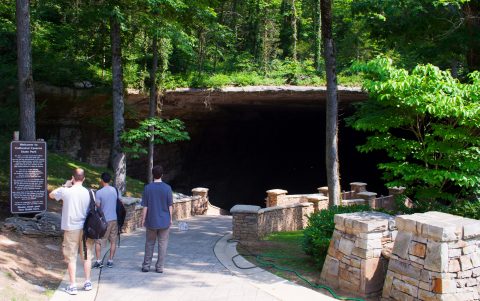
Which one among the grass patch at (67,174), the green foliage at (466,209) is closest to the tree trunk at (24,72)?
the grass patch at (67,174)

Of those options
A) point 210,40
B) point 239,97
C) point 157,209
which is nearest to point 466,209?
point 157,209

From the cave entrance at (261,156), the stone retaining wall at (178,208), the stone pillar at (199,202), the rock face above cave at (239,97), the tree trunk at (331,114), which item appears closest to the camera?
the tree trunk at (331,114)

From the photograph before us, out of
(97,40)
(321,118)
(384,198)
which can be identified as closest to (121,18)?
(97,40)

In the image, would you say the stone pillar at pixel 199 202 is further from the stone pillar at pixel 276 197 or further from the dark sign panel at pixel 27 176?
the dark sign panel at pixel 27 176

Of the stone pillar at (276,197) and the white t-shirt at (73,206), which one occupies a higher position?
the white t-shirt at (73,206)

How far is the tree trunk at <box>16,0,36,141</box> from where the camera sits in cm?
1048

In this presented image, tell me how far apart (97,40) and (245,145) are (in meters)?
18.8

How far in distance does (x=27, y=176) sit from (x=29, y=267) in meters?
3.03

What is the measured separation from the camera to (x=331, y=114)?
10289 millimetres

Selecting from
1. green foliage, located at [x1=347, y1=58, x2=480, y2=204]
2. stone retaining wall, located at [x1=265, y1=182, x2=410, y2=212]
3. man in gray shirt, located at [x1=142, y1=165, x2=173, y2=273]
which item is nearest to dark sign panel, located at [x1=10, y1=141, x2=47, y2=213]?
man in gray shirt, located at [x1=142, y1=165, x2=173, y2=273]

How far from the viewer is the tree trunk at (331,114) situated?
33.8 ft

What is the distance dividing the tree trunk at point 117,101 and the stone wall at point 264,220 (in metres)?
5.58

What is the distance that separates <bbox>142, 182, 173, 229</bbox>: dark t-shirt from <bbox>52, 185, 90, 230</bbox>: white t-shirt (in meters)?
1.08

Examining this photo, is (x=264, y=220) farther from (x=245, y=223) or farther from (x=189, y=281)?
(x=189, y=281)
